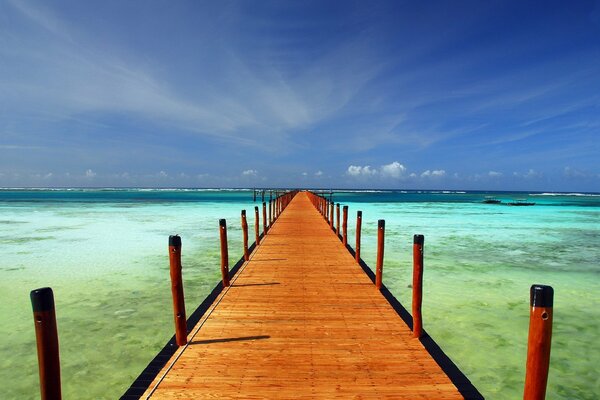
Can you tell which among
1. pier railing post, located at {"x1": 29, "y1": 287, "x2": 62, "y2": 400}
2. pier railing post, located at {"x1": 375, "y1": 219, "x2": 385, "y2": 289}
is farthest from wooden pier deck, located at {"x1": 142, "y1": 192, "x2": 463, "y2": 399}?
pier railing post, located at {"x1": 29, "y1": 287, "x2": 62, "y2": 400}

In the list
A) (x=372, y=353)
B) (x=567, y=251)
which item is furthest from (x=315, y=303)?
(x=567, y=251)

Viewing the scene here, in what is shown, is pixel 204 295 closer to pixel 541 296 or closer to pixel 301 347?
pixel 301 347

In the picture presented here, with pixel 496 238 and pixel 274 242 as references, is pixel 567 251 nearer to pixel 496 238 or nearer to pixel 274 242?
pixel 496 238

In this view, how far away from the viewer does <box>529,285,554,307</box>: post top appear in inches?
106

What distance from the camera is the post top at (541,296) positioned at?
270 centimetres

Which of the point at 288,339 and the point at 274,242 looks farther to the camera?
the point at 274,242

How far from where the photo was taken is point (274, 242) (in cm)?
1269

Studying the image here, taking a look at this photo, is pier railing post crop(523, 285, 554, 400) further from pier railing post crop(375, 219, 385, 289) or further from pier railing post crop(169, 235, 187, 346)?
pier railing post crop(375, 219, 385, 289)

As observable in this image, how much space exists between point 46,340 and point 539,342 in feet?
12.2

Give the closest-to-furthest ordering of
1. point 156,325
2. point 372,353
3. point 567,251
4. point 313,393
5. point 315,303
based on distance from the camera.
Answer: point 313,393 < point 372,353 < point 315,303 < point 156,325 < point 567,251

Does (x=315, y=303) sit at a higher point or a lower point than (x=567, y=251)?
higher

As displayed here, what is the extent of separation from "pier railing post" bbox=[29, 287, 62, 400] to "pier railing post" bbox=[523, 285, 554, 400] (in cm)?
356

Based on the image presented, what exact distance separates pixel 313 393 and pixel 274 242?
9.20 metres

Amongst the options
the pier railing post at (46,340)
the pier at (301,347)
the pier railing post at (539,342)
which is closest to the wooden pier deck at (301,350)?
the pier at (301,347)
